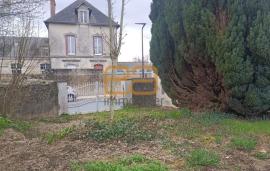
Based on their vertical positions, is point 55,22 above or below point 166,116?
above

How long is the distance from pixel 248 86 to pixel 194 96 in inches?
58.3

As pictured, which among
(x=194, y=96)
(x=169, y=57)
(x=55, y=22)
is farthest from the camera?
(x=55, y=22)

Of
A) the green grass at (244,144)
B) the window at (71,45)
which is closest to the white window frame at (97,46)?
the window at (71,45)

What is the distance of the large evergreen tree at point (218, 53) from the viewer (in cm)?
646

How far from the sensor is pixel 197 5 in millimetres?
7125

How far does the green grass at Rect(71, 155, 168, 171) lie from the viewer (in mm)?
3865

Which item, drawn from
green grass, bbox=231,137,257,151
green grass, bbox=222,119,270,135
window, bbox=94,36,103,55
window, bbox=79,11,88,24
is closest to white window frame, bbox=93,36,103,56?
window, bbox=94,36,103,55

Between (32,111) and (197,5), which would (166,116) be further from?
(32,111)

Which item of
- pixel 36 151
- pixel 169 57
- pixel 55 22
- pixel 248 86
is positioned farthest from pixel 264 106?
pixel 55 22

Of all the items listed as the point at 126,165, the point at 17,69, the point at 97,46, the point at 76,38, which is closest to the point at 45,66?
the point at 76,38

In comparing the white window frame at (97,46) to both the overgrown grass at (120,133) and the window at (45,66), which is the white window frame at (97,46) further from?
the overgrown grass at (120,133)

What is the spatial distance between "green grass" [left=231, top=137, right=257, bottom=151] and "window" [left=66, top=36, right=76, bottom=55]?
95.3ft

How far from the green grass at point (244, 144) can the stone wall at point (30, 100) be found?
256 inches

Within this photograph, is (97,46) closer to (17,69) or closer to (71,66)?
(71,66)
